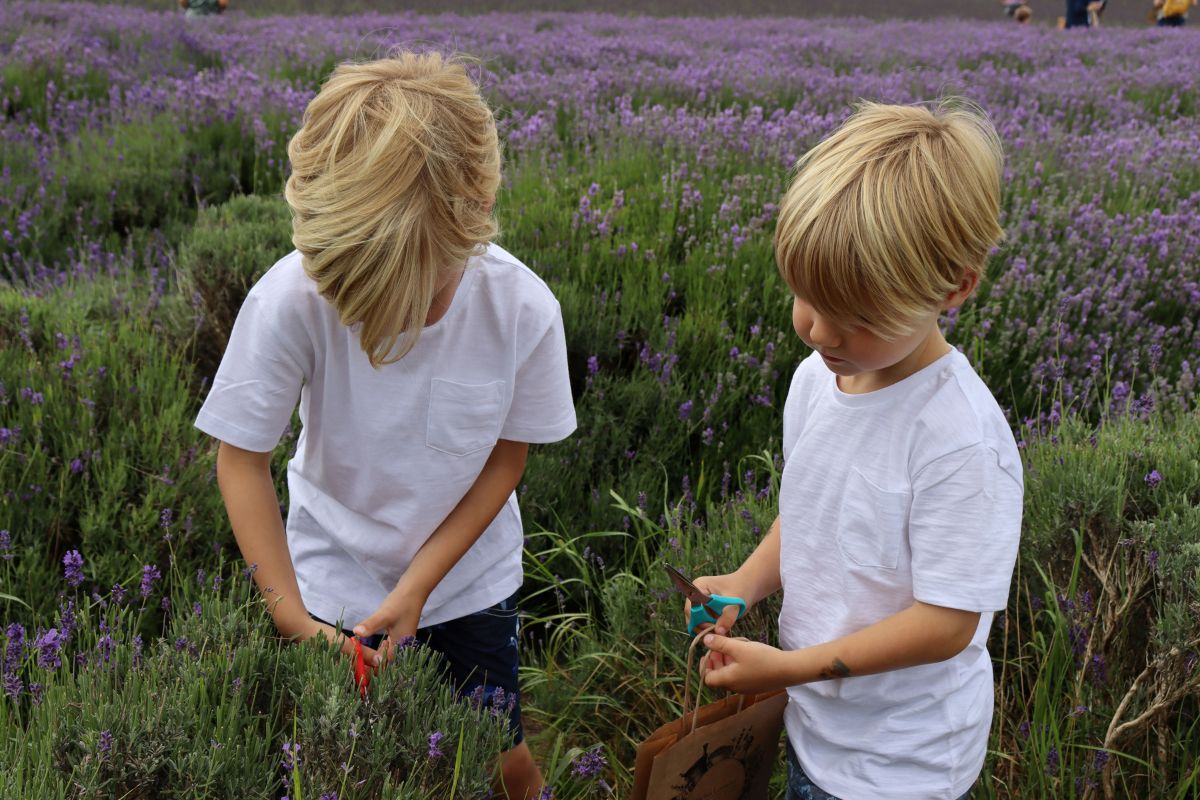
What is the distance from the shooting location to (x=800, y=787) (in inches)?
65.2

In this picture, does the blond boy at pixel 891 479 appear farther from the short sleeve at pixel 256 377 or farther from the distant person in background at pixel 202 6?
the distant person in background at pixel 202 6

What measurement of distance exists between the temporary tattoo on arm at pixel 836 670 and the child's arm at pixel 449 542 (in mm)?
727

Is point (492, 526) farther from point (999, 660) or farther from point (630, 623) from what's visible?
point (999, 660)

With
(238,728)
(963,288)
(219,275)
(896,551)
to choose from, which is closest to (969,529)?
(896,551)

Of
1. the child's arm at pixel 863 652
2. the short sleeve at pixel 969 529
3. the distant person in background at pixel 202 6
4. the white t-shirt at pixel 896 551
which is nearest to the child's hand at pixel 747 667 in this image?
the child's arm at pixel 863 652

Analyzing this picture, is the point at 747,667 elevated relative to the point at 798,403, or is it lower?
lower

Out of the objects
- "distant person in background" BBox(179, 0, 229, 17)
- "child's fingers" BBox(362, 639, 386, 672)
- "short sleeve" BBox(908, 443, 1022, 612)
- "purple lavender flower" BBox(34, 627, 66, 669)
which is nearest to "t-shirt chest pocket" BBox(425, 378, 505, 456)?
"child's fingers" BBox(362, 639, 386, 672)

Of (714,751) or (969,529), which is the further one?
(714,751)

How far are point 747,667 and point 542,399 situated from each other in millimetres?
687

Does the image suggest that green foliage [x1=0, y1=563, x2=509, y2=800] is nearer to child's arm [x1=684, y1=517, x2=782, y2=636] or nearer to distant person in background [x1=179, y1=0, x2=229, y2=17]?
child's arm [x1=684, y1=517, x2=782, y2=636]

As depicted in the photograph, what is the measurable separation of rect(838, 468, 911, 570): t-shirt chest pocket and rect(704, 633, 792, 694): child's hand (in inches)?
7.6

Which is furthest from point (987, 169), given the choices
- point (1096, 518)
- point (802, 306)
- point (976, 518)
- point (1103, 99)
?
point (1103, 99)

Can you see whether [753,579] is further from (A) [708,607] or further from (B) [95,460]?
(B) [95,460]

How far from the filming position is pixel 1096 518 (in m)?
2.14
